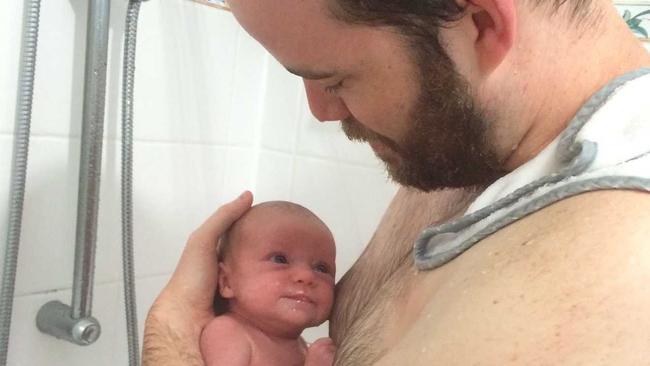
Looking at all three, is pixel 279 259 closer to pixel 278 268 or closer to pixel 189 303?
pixel 278 268

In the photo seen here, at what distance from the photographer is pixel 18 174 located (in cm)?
95

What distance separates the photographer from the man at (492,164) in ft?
1.64

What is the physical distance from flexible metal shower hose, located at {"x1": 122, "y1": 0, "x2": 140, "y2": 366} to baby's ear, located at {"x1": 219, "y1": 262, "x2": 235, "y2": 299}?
187 mm

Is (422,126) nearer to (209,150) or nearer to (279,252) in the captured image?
(279,252)

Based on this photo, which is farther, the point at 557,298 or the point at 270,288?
the point at 270,288

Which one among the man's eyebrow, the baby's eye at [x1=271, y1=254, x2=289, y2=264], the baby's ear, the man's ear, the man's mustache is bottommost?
the baby's ear

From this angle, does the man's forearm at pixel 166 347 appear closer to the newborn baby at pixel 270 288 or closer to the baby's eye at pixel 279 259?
the newborn baby at pixel 270 288

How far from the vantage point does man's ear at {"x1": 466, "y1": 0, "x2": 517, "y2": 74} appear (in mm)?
639

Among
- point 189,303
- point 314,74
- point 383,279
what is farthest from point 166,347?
point 314,74

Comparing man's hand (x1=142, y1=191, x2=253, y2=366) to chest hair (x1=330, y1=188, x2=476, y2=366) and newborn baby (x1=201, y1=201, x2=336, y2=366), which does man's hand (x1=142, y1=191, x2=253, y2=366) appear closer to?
newborn baby (x1=201, y1=201, x2=336, y2=366)

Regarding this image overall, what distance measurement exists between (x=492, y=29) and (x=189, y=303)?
54 cm

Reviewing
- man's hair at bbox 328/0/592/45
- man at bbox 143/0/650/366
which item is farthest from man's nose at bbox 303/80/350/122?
man's hair at bbox 328/0/592/45

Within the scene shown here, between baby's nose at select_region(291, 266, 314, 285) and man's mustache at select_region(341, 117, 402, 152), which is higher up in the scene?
man's mustache at select_region(341, 117, 402, 152)

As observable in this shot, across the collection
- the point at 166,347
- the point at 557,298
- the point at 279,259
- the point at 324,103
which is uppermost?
the point at 324,103
